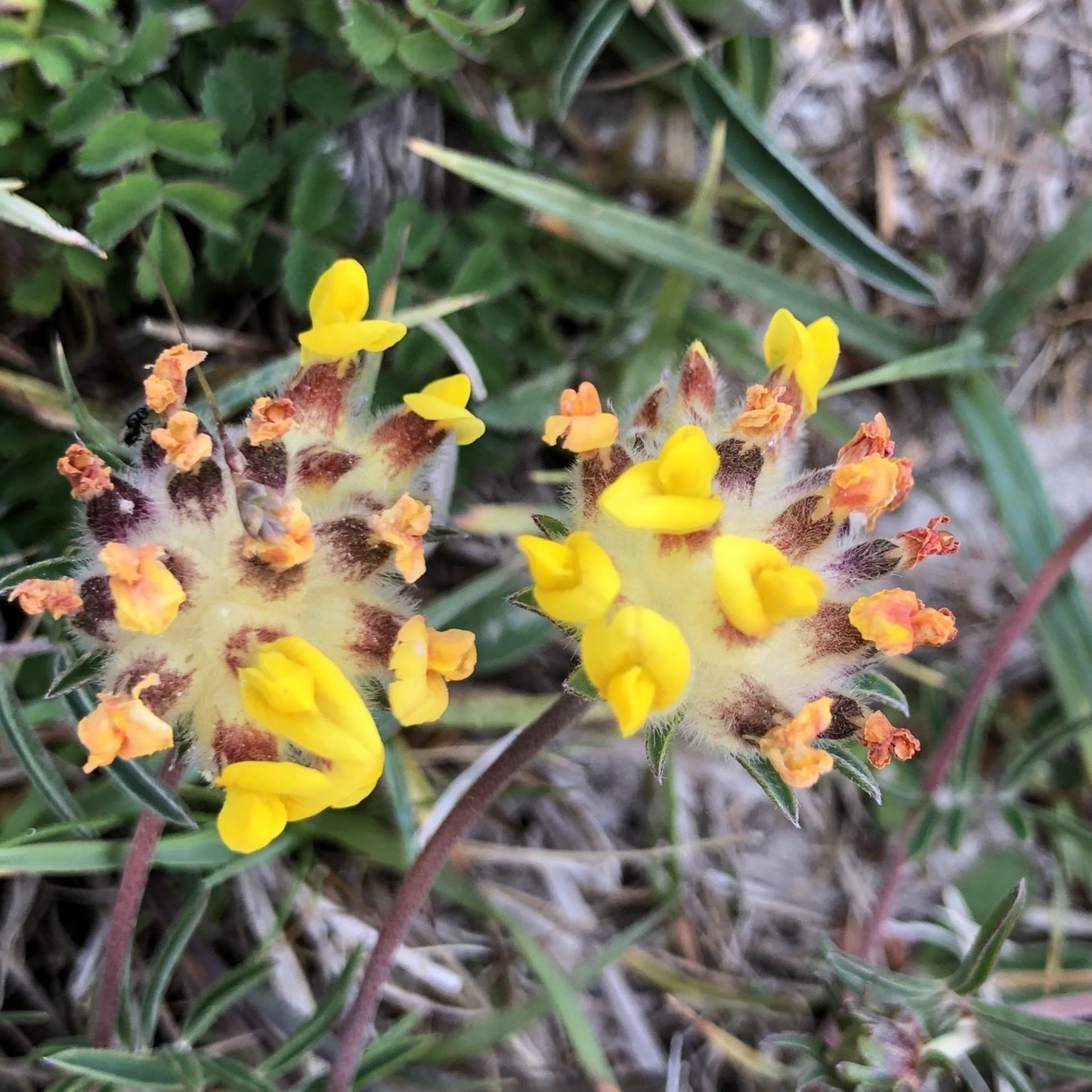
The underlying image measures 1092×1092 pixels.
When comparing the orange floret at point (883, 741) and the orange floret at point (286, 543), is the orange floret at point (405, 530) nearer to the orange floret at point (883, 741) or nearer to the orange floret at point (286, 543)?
the orange floret at point (286, 543)

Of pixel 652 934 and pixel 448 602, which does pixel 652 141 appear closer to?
pixel 448 602

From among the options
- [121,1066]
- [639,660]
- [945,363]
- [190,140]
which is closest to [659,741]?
[639,660]

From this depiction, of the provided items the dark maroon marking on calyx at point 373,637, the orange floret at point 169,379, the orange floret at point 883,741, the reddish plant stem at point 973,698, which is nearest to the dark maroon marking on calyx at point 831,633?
the orange floret at point 883,741

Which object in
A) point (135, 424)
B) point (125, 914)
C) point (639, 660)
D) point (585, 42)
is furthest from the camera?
point (585, 42)

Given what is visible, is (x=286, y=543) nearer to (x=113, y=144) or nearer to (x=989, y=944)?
(x=113, y=144)

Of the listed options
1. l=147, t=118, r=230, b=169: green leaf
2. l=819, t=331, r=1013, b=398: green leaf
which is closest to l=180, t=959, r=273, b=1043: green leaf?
l=147, t=118, r=230, b=169: green leaf

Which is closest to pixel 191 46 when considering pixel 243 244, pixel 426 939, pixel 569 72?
pixel 243 244
